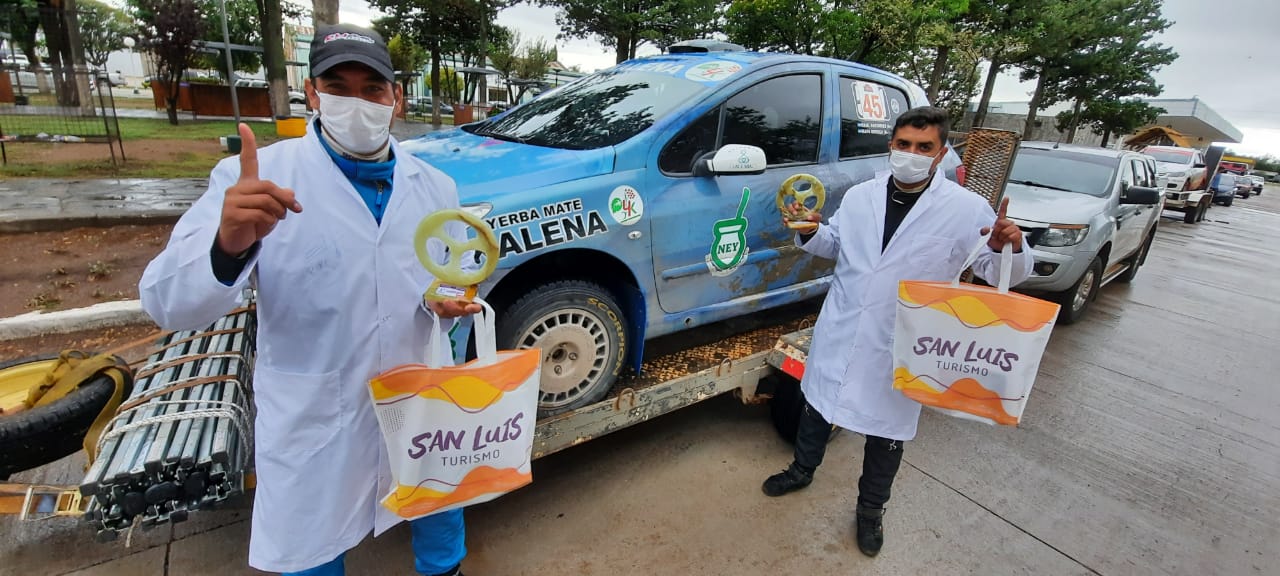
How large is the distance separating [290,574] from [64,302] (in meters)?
4.29

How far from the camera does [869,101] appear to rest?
12.8ft

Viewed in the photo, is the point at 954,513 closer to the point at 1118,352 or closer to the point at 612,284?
the point at 612,284

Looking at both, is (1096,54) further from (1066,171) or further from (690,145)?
(690,145)

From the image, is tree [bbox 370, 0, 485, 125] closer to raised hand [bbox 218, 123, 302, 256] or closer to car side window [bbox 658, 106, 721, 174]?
car side window [bbox 658, 106, 721, 174]

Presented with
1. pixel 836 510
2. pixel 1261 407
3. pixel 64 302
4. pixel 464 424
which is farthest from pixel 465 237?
pixel 1261 407

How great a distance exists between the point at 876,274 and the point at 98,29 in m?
52.3

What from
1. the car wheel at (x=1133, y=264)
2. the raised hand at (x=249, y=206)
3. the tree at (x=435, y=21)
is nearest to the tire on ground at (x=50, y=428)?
the raised hand at (x=249, y=206)

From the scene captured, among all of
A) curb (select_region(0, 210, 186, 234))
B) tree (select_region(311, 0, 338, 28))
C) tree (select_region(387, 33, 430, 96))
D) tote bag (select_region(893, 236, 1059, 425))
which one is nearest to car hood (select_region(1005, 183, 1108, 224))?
tote bag (select_region(893, 236, 1059, 425))

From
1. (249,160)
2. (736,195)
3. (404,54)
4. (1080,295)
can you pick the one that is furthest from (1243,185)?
(404,54)

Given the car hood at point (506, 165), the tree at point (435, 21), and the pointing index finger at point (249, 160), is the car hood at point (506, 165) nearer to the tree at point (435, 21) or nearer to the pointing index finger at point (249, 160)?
the pointing index finger at point (249, 160)

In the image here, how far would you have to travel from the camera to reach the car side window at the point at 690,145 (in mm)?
2902

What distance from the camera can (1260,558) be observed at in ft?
9.56

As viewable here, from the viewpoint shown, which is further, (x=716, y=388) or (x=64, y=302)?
(x=64, y=302)

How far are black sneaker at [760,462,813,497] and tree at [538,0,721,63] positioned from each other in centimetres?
1809
